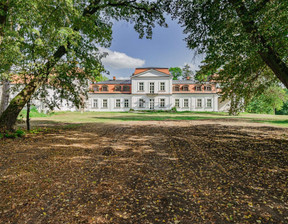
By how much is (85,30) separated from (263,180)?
8.38m

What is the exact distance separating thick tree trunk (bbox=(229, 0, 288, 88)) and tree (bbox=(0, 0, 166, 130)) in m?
3.96

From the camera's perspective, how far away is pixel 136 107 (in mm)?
34750

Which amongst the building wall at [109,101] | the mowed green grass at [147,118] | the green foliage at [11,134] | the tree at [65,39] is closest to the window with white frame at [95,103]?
the building wall at [109,101]

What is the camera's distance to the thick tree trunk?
16.0 ft

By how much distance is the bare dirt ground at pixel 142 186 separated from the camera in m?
2.34

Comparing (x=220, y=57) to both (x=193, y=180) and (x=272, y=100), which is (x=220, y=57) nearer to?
(x=193, y=180)

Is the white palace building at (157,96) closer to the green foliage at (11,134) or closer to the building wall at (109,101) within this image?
the building wall at (109,101)

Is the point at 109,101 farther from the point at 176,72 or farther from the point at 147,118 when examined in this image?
the point at 176,72

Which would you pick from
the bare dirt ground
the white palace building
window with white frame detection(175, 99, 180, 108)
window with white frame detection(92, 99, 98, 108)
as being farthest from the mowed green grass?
window with white frame detection(92, 99, 98, 108)

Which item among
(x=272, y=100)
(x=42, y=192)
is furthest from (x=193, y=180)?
(x=272, y=100)

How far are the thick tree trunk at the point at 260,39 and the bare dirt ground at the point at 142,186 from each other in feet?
9.21

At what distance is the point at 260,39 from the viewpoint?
16.9ft

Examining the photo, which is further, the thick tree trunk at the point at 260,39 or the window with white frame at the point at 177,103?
the window with white frame at the point at 177,103

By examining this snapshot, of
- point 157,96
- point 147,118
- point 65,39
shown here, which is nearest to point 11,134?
point 65,39
